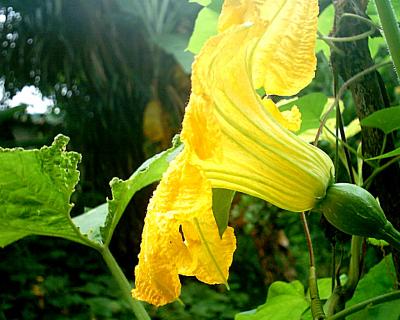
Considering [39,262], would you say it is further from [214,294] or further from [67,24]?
[67,24]

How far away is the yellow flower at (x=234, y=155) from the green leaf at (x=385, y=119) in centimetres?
17

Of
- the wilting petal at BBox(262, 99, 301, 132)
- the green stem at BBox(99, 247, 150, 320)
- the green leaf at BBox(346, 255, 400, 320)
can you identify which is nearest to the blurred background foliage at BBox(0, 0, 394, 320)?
the green leaf at BBox(346, 255, 400, 320)

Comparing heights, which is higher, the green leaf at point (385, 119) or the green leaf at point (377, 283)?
the green leaf at point (385, 119)

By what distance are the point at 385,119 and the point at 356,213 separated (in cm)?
21

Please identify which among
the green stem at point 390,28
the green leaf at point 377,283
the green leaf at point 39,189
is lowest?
the green leaf at point 377,283

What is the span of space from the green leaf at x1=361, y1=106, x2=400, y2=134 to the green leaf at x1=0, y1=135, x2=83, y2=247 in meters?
0.31

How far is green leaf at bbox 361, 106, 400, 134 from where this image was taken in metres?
0.65

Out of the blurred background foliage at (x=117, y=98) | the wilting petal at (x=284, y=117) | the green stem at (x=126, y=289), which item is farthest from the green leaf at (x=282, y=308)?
the blurred background foliage at (x=117, y=98)

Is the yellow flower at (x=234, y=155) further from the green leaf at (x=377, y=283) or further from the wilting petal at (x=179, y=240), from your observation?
the green leaf at (x=377, y=283)

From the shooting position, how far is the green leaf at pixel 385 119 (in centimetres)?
65

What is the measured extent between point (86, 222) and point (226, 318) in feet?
7.57

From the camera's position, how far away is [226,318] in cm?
305

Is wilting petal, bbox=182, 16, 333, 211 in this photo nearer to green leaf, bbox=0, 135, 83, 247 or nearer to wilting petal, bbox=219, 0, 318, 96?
wilting petal, bbox=219, 0, 318, 96

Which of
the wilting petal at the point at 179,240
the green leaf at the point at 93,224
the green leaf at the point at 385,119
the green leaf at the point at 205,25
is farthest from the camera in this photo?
the green leaf at the point at 205,25
